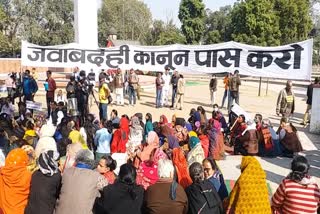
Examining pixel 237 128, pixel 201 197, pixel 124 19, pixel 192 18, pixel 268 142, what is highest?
pixel 124 19

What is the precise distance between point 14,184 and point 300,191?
3.09m

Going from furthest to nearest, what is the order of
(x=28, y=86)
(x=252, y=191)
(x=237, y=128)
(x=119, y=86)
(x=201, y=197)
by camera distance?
(x=119, y=86), (x=28, y=86), (x=237, y=128), (x=201, y=197), (x=252, y=191)

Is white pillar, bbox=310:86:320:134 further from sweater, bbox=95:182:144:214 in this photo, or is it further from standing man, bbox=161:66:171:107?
sweater, bbox=95:182:144:214

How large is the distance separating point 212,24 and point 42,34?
1431 inches

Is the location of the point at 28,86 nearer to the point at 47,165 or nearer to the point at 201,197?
the point at 47,165

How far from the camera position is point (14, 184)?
4762 millimetres

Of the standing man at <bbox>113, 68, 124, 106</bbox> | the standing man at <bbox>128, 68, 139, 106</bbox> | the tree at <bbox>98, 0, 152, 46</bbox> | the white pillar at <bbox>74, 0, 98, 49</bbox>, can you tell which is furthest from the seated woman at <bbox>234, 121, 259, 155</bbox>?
the tree at <bbox>98, 0, 152, 46</bbox>

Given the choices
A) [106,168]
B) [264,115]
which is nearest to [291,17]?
[264,115]

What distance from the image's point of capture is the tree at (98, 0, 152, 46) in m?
74.4

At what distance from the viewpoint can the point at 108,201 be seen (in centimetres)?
438

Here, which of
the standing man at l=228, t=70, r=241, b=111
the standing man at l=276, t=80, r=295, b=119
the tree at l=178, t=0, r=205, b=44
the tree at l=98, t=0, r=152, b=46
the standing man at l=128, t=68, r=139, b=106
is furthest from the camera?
the tree at l=98, t=0, r=152, b=46

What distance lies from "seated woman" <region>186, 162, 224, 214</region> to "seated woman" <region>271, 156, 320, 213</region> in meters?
0.72

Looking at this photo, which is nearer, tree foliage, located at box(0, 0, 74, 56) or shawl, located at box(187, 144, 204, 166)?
shawl, located at box(187, 144, 204, 166)

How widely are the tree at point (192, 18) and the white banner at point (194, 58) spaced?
1691 inches
